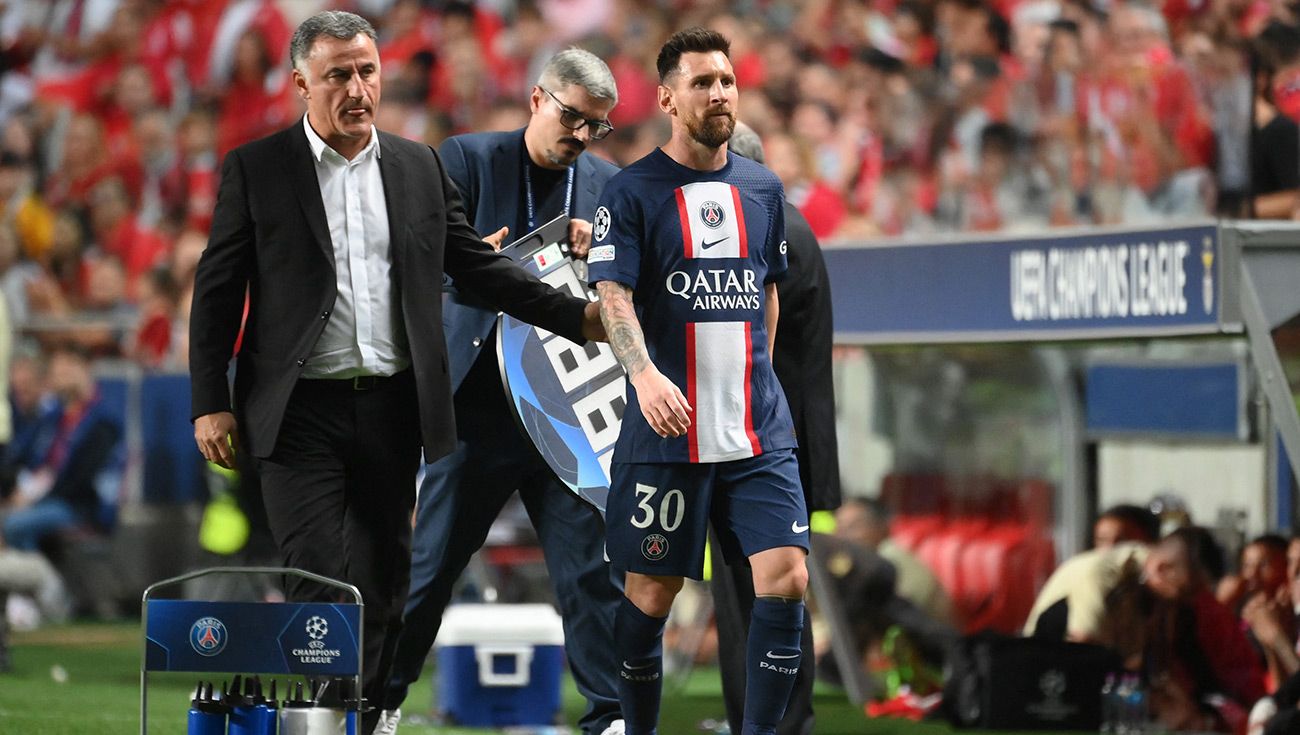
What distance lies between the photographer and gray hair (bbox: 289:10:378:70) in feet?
16.6

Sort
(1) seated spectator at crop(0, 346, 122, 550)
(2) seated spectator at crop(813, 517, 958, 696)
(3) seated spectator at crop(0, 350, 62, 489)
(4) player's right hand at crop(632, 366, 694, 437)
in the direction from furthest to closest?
(3) seated spectator at crop(0, 350, 62, 489) → (1) seated spectator at crop(0, 346, 122, 550) → (2) seated spectator at crop(813, 517, 958, 696) → (4) player's right hand at crop(632, 366, 694, 437)

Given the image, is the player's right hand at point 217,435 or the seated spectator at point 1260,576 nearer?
the player's right hand at point 217,435

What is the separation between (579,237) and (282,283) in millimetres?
1158

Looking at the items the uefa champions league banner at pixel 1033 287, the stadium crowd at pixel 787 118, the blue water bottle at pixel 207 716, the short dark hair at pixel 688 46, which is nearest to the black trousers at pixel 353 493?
the blue water bottle at pixel 207 716

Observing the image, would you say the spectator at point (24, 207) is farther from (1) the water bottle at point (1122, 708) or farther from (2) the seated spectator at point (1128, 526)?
(1) the water bottle at point (1122, 708)

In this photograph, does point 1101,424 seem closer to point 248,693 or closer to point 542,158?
point 542,158

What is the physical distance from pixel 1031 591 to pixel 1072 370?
1.11 m

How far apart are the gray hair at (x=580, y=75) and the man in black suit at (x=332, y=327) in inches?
28.3

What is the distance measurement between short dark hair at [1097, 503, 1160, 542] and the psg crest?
12.0 ft

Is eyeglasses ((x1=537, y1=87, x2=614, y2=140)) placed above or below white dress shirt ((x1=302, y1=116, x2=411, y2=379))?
above

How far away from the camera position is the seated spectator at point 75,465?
539 inches

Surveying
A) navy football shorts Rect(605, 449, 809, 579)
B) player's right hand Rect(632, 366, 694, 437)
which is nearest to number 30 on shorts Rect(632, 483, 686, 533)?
navy football shorts Rect(605, 449, 809, 579)

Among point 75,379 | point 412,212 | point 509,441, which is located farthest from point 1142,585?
point 75,379

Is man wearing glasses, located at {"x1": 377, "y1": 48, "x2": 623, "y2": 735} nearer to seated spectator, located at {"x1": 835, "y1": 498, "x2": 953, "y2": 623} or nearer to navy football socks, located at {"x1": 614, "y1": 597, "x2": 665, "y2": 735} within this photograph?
navy football socks, located at {"x1": 614, "y1": 597, "x2": 665, "y2": 735}
